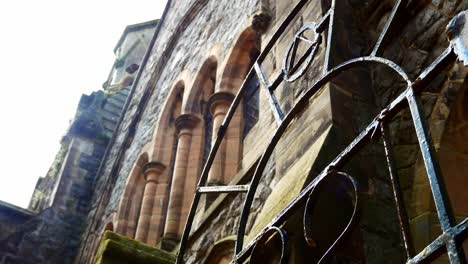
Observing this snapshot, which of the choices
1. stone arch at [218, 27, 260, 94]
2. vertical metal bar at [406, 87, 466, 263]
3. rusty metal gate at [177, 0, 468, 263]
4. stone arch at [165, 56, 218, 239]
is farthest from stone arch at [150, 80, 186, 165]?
vertical metal bar at [406, 87, 466, 263]

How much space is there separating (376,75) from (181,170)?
3.71m

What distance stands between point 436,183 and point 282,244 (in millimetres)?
741

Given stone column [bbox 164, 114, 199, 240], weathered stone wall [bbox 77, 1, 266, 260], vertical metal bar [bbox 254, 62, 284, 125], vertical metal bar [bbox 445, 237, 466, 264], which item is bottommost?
vertical metal bar [bbox 445, 237, 466, 264]

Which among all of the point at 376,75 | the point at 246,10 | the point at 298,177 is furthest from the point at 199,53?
the point at 298,177

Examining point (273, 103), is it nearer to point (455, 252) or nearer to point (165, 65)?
point (455, 252)

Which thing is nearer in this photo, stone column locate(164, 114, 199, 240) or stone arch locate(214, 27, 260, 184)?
stone arch locate(214, 27, 260, 184)

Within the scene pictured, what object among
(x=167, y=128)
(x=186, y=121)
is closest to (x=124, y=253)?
(x=186, y=121)

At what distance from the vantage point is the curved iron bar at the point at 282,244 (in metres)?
2.19

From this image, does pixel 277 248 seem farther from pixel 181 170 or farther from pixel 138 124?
pixel 138 124

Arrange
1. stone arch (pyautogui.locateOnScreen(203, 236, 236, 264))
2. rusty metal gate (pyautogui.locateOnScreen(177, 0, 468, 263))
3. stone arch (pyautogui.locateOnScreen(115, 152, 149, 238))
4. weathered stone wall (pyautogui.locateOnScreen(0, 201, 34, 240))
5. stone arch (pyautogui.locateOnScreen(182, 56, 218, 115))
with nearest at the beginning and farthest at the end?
rusty metal gate (pyautogui.locateOnScreen(177, 0, 468, 263)) < stone arch (pyautogui.locateOnScreen(203, 236, 236, 264)) < stone arch (pyautogui.locateOnScreen(182, 56, 218, 115)) < stone arch (pyautogui.locateOnScreen(115, 152, 149, 238)) < weathered stone wall (pyautogui.locateOnScreen(0, 201, 34, 240))

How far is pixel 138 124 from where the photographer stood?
9805 mm

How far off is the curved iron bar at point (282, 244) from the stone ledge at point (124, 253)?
115 centimetres

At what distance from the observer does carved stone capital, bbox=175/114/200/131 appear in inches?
283

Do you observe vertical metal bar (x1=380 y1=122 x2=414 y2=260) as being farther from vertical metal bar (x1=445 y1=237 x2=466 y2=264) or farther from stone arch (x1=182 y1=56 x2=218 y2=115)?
stone arch (x1=182 y1=56 x2=218 y2=115)
